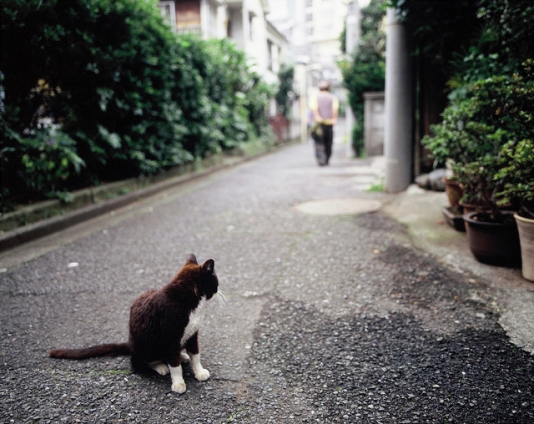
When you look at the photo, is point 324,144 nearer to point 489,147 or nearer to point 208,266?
point 489,147

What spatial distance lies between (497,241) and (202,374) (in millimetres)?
2610

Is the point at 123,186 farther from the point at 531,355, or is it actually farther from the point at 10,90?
the point at 531,355

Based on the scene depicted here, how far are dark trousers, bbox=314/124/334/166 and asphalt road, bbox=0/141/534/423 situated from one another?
6691 millimetres

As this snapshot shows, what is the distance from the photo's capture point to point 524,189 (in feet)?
10.2

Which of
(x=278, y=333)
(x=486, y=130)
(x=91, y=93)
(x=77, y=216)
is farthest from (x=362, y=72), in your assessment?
(x=278, y=333)

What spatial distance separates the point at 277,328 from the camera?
2816 millimetres

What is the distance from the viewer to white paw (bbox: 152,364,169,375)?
232 cm

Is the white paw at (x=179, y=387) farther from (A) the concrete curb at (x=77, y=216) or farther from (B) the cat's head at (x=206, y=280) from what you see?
(A) the concrete curb at (x=77, y=216)

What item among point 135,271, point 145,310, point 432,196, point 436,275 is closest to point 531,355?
point 436,275

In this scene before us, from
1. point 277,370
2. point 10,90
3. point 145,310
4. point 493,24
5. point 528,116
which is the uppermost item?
point 493,24

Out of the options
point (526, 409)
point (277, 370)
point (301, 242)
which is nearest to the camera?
point (526, 409)

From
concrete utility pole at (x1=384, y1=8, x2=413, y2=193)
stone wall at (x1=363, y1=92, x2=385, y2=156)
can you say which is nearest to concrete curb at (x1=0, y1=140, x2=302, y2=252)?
concrete utility pole at (x1=384, y1=8, x2=413, y2=193)

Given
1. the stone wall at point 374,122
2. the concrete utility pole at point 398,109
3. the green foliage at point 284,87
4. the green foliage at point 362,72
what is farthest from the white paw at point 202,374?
the green foliage at point 284,87

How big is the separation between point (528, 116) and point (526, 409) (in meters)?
2.12
